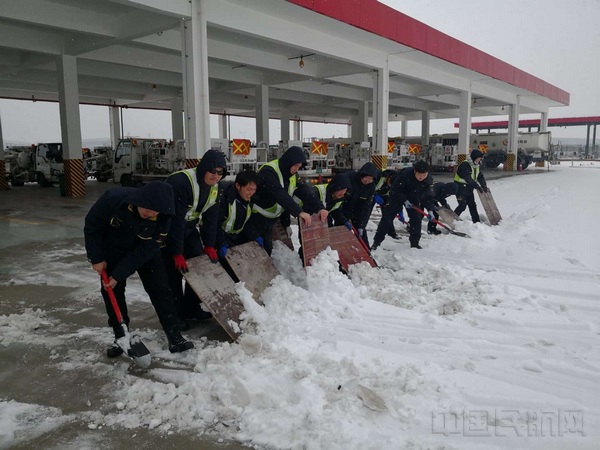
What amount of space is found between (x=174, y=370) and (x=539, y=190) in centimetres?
1556

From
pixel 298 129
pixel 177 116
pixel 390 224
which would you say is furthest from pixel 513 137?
pixel 390 224

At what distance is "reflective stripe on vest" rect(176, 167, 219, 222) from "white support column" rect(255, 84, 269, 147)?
1523 cm

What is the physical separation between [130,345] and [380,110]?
14012 mm

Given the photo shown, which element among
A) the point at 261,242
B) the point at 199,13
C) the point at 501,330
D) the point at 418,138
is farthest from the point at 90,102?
the point at 501,330

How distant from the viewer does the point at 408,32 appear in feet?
46.5

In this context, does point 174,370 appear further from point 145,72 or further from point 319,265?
point 145,72

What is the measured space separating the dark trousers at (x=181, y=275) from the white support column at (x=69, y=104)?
1223cm

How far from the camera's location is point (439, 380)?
3.03m

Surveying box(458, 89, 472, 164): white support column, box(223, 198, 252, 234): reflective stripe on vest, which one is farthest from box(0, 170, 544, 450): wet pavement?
box(458, 89, 472, 164): white support column

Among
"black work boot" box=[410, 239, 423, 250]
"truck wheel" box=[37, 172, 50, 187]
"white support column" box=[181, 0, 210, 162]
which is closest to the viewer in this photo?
"black work boot" box=[410, 239, 423, 250]

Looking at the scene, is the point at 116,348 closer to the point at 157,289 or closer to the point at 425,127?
the point at 157,289

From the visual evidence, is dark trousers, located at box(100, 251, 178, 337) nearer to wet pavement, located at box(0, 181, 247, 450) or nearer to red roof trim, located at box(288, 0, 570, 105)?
wet pavement, located at box(0, 181, 247, 450)

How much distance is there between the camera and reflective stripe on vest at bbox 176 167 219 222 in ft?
12.5

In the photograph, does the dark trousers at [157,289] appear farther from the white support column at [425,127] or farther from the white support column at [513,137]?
the white support column at [425,127]
